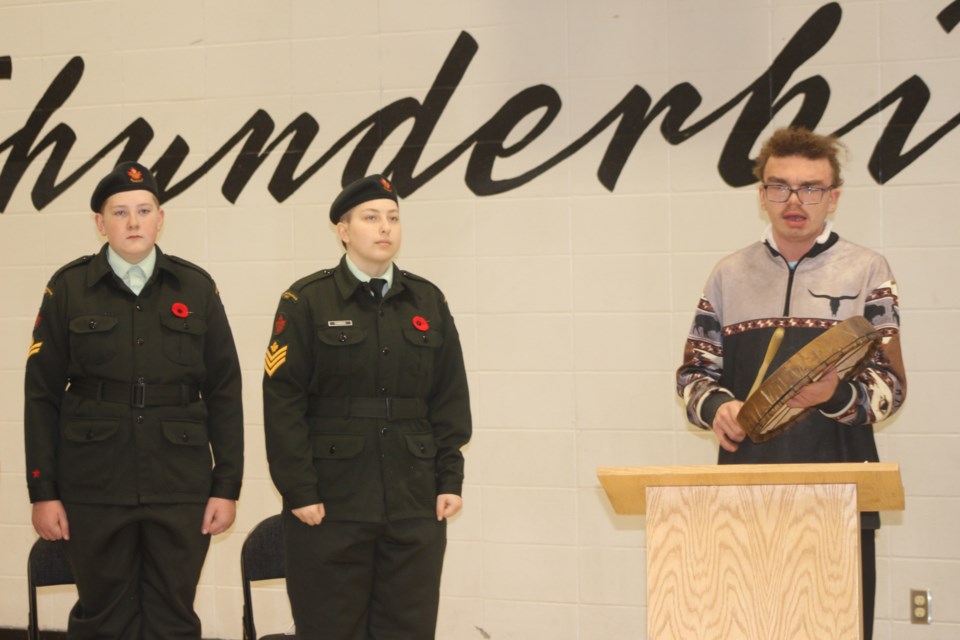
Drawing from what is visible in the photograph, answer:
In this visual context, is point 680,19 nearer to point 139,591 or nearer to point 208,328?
point 208,328

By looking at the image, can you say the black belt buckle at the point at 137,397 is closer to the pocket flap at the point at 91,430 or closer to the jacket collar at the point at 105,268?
the pocket flap at the point at 91,430

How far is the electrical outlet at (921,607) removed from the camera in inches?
165

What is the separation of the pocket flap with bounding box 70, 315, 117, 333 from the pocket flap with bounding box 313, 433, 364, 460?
0.71 meters

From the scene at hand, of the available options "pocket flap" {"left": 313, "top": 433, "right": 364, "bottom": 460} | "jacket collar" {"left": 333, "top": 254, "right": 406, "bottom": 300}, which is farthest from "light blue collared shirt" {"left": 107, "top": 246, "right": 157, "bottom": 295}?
"pocket flap" {"left": 313, "top": 433, "right": 364, "bottom": 460}

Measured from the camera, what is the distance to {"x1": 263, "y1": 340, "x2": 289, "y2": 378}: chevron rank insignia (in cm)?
316

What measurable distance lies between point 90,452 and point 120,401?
0.17 m

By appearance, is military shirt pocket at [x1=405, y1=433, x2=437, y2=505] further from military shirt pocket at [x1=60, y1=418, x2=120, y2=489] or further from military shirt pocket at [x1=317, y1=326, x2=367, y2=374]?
military shirt pocket at [x1=60, y1=418, x2=120, y2=489]

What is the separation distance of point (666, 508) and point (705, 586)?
0.18m

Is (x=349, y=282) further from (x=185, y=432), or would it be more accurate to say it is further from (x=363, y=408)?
(x=185, y=432)

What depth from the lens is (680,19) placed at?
4352 millimetres

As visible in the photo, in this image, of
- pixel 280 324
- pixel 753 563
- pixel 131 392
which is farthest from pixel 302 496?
pixel 753 563

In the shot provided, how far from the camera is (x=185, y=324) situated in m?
3.34

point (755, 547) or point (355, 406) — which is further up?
point (355, 406)

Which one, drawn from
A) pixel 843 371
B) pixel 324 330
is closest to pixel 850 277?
pixel 843 371
